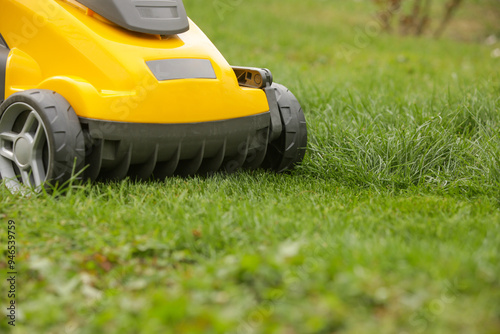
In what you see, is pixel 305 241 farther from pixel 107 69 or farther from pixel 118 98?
pixel 107 69

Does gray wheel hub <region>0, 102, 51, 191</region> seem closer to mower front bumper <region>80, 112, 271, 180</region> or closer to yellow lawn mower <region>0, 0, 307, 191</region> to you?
yellow lawn mower <region>0, 0, 307, 191</region>

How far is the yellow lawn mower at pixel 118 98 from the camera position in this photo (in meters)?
2.45

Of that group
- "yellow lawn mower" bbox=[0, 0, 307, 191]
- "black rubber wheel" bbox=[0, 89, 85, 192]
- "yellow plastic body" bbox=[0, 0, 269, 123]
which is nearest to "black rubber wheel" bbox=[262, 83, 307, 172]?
"yellow lawn mower" bbox=[0, 0, 307, 191]

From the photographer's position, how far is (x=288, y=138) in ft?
9.73

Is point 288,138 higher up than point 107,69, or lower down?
lower down

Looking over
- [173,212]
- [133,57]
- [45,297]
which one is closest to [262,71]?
[133,57]

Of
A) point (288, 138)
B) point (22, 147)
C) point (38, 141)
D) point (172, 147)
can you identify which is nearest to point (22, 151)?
point (22, 147)

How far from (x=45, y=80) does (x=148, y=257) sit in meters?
1.07

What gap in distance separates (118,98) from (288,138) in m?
0.92

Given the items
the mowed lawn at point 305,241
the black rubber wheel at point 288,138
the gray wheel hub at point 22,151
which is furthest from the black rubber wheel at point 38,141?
the black rubber wheel at point 288,138

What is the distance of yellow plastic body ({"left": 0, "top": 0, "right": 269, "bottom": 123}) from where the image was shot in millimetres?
2492

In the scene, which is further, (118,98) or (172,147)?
(172,147)

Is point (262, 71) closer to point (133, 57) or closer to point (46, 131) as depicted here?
point (133, 57)

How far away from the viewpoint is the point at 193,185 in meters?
2.69
